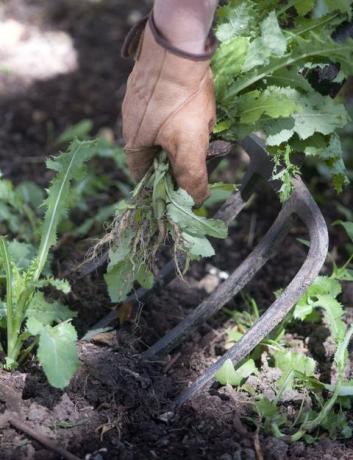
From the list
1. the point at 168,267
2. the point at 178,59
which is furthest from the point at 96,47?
the point at 178,59

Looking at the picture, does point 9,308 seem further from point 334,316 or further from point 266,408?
point 334,316

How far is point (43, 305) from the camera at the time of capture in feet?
7.12

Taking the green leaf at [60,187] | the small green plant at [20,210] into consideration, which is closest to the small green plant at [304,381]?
the green leaf at [60,187]

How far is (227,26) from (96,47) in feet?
7.13

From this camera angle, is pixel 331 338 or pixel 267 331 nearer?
pixel 267 331

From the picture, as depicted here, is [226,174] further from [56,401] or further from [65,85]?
[56,401]

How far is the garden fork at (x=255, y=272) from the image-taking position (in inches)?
81.6

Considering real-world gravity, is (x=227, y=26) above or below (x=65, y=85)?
above

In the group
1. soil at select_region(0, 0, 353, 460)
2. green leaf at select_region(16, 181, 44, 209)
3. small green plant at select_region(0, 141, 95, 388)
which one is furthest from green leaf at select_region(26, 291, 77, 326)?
green leaf at select_region(16, 181, 44, 209)

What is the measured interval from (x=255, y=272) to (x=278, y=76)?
0.60m

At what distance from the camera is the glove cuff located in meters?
1.83

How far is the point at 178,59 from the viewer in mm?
1840

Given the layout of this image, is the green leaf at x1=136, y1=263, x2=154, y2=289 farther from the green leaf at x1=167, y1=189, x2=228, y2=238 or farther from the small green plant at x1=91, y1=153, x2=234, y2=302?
the green leaf at x1=167, y1=189, x2=228, y2=238

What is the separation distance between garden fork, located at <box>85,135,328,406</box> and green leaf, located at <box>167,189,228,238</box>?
18 centimetres
